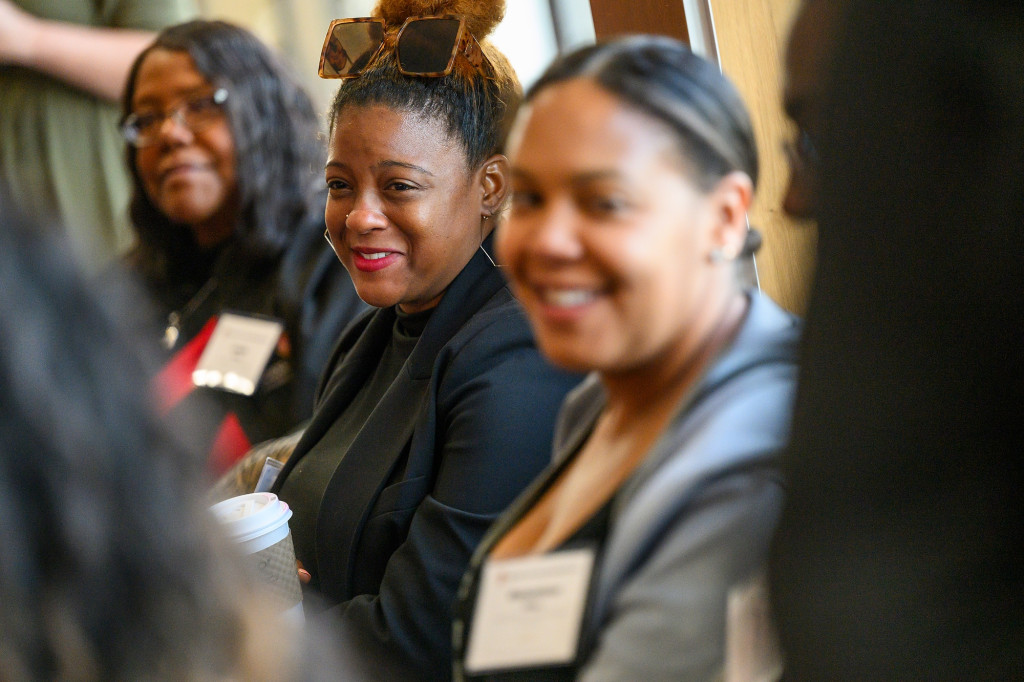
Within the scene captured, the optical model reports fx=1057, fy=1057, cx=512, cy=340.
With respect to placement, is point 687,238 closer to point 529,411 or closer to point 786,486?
point 786,486

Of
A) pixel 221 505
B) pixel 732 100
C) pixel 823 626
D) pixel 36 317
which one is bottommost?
pixel 221 505

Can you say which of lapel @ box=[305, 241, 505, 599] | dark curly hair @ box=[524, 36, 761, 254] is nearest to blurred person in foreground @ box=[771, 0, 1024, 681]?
dark curly hair @ box=[524, 36, 761, 254]

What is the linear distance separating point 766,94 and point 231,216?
1.67 metres

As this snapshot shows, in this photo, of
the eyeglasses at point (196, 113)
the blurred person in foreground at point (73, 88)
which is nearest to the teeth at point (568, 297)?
the eyeglasses at point (196, 113)

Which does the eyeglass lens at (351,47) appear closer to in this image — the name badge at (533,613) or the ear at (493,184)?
the ear at (493,184)

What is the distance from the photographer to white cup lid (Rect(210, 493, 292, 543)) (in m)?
1.35

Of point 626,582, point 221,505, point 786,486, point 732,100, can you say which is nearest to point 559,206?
point 732,100

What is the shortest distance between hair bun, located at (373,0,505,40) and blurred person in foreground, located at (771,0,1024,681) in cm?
135

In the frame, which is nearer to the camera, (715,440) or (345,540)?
(715,440)

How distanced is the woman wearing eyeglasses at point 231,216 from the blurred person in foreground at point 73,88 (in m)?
0.24

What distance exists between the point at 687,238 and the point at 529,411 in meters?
0.60

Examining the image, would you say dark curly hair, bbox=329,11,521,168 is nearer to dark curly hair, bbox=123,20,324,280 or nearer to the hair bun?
the hair bun

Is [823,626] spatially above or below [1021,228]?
below

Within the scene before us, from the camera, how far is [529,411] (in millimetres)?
1448
